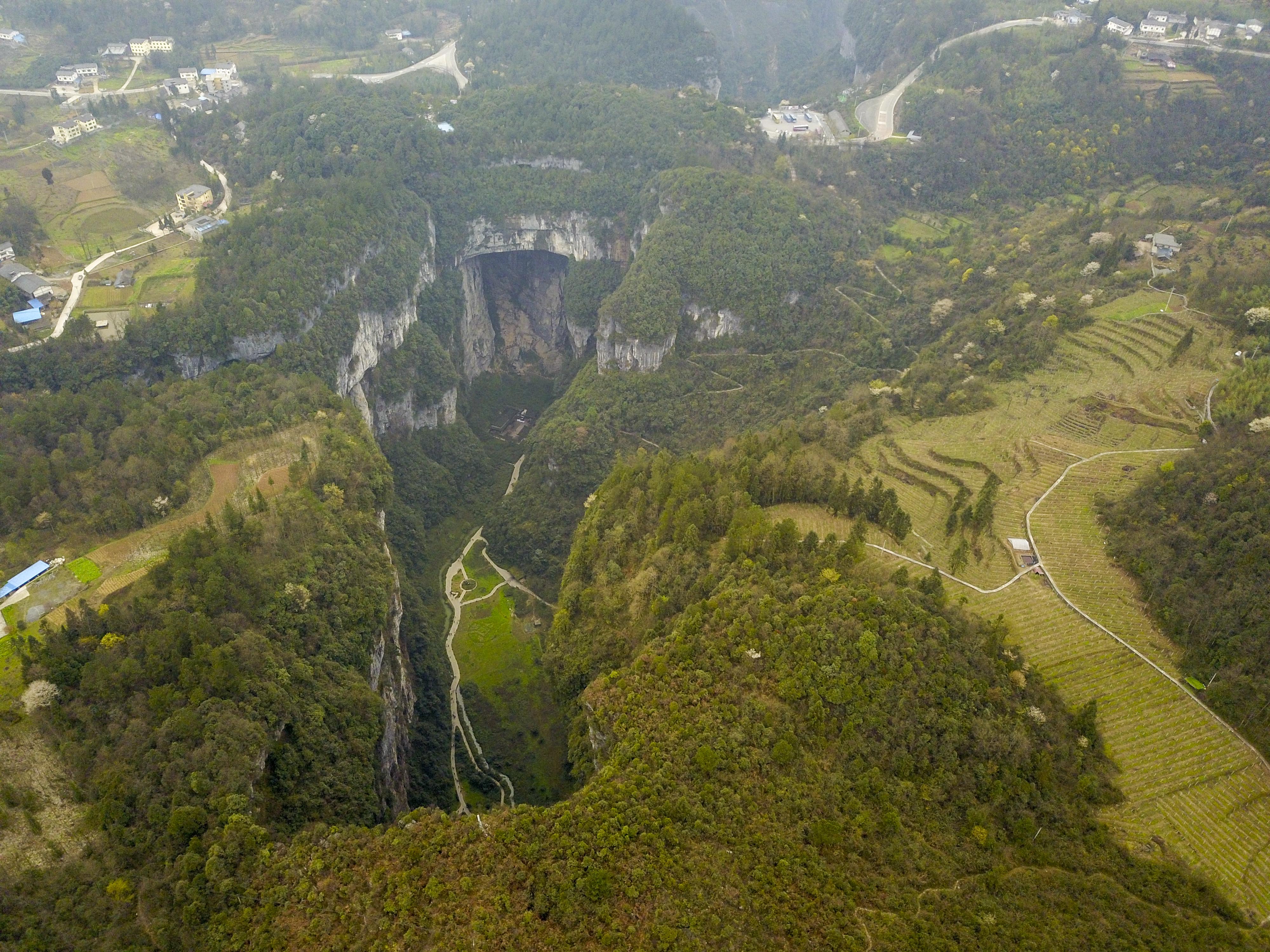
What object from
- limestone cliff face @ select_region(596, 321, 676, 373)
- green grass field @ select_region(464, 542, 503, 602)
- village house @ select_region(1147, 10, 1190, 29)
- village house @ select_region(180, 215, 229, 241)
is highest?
village house @ select_region(1147, 10, 1190, 29)

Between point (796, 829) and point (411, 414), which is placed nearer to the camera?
point (796, 829)

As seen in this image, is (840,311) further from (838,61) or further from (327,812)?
(838,61)

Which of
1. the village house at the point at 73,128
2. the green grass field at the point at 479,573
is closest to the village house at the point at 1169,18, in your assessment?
the green grass field at the point at 479,573

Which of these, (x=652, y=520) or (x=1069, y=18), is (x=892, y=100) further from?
(x=652, y=520)

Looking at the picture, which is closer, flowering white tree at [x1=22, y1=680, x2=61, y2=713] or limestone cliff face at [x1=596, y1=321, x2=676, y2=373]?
flowering white tree at [x1=22, y1=680, x2=61, y2=713]

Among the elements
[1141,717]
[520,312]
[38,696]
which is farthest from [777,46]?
[38,696]

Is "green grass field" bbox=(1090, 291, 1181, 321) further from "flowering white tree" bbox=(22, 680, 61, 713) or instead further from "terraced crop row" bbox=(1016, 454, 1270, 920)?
"flowering white tree" bbox=(22, 680, 61, 713)

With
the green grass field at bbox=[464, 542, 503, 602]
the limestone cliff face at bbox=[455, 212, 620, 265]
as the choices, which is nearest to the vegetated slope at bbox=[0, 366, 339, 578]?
the green grass field at bbox=[464, 542, 503, 602]
